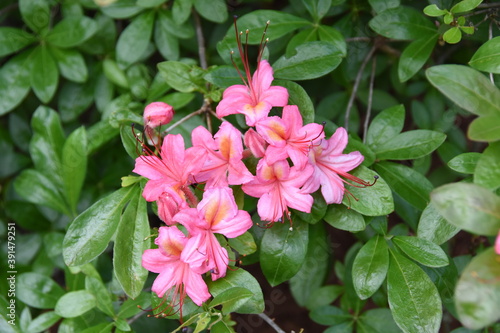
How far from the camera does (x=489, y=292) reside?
0.88 m

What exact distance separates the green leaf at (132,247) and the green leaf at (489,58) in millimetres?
871

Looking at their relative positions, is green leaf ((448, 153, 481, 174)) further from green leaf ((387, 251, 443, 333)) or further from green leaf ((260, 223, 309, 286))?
green leaf ((260, 223, 309, 286))

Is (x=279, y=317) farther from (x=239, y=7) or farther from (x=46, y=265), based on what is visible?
(x=239, y=7)

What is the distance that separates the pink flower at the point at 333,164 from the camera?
3.90 ft

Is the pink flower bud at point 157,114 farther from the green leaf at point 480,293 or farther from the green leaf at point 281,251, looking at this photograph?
the green leaf at point 480,293

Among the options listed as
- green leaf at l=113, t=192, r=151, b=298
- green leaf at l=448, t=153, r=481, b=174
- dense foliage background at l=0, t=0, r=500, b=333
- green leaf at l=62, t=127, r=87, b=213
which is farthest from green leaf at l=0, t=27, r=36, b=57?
green leaf at l=448, t=153, r=481, b=174

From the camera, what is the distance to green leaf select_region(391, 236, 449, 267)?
1.18 m

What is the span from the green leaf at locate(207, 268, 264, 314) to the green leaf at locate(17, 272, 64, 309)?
2.20 feet

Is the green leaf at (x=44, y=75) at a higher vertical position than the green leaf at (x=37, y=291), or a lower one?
higher

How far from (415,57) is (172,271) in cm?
88

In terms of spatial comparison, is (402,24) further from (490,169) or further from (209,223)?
(209,223)

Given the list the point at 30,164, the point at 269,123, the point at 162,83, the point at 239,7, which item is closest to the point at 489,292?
the point at 269,123

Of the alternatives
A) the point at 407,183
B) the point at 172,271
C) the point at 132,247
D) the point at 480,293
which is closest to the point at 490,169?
the point at 480,293

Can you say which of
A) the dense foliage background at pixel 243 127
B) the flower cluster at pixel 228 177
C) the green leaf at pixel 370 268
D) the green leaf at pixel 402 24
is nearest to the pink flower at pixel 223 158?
the flower cluster at pixel 228 177
